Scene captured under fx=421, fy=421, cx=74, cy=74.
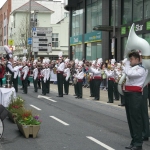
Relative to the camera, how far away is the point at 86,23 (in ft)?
128

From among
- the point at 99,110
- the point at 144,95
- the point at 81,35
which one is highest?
the point at 81,35

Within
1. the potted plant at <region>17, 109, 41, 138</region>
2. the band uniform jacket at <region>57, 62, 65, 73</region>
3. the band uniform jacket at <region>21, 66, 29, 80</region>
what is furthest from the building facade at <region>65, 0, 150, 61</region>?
the potted plant at <region>17, 109, 41, 138</region>

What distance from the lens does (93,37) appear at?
3634 centimetres

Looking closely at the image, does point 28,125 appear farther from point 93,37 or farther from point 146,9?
point 93,37

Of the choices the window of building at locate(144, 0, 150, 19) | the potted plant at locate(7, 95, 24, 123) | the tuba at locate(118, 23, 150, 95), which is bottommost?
the potted plant at locate(7, 95, 24, 123)

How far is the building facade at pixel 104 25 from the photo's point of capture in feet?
94.2

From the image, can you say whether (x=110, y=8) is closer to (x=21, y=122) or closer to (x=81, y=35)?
(x=81, y=35)

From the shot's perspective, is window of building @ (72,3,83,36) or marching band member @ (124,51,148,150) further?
window of building @ (72,3,83,36)

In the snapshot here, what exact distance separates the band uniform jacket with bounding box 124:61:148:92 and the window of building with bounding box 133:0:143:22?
20558 millimetres

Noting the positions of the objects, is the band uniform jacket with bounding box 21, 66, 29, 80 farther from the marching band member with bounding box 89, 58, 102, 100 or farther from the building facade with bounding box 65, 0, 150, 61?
the building facade with bounding box 65, 0, 150, 61

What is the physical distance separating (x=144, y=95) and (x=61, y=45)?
214 feet

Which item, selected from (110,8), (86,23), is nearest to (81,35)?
(86,23)

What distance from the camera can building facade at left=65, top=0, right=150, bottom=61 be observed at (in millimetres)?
28705

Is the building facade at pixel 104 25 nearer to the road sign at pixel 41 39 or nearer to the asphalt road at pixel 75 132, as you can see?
the road sign at pixel 41 39
